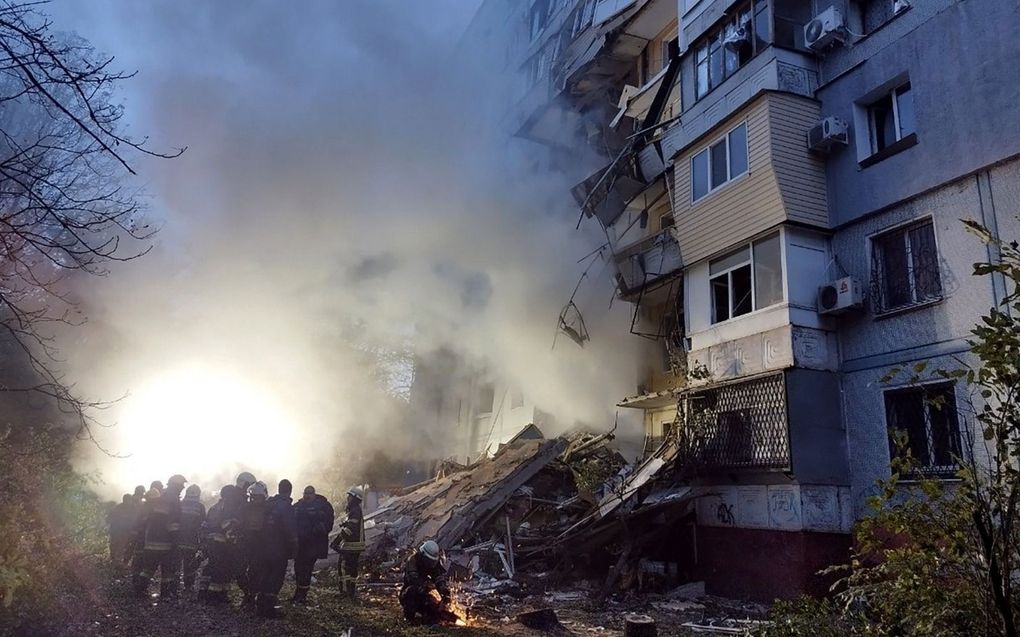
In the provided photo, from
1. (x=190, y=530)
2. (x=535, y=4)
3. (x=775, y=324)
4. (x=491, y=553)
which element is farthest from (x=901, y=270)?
(x=535, y=4)

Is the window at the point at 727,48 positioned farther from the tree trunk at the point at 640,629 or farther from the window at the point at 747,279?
the tree trunk at the point at 640,629

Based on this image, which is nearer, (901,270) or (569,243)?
(901,270)

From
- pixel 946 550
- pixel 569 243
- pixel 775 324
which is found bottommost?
pixel 946 550

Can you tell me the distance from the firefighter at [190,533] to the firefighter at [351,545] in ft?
6.52

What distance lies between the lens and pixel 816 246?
419 inches

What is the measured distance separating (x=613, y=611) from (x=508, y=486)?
13.4 feet

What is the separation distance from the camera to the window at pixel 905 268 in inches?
360

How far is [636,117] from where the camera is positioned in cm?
1617

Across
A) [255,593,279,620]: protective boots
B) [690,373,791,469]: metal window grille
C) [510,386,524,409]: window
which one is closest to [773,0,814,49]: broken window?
[690,373,791,469]: metal window grille

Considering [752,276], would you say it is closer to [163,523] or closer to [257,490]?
[257,490]

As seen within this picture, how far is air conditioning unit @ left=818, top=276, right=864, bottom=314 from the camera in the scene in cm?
980

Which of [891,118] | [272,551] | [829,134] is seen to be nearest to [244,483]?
[272,551]

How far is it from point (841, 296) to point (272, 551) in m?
8.54

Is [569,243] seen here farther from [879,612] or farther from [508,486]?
[879,612]
